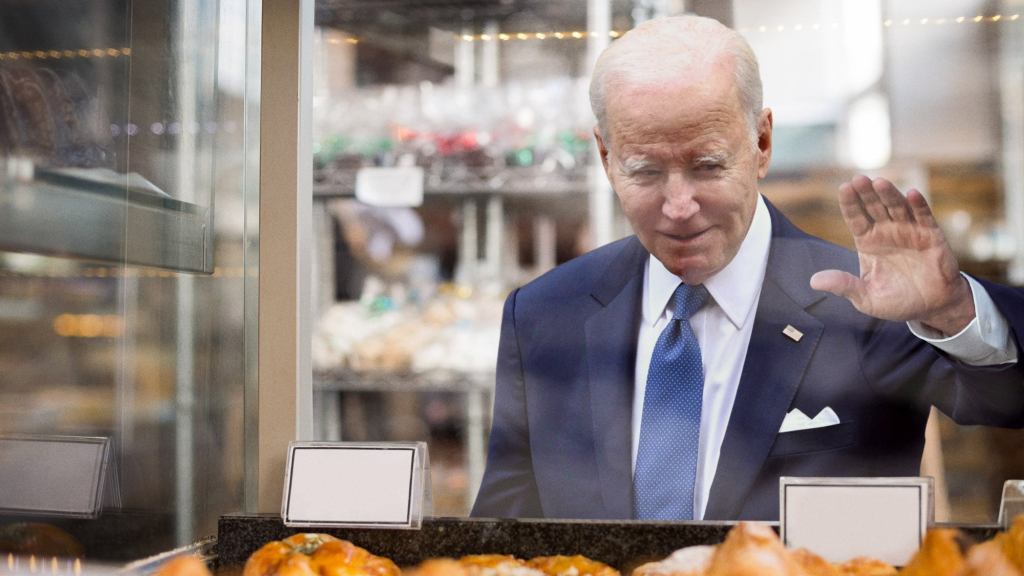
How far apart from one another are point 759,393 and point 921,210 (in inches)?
17.7

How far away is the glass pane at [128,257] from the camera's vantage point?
1194mm

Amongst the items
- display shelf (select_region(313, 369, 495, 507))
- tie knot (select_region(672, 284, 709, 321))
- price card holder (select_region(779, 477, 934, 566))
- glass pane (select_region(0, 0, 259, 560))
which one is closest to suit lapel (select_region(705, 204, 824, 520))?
tie knot (select_region(672, 284, 709, 321))

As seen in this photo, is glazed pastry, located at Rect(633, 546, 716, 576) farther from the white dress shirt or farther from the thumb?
the thumb

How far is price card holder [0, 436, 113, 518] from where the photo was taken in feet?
4.09

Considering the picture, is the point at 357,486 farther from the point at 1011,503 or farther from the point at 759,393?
the point at 1011,503

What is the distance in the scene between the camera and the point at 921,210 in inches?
65.7

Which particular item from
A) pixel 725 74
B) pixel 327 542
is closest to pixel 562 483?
pixel 327 542

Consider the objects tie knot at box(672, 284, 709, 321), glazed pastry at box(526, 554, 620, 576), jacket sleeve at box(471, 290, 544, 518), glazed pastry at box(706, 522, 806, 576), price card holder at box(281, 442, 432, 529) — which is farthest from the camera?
jacket sleeve at box(471, 290, 544, 518)

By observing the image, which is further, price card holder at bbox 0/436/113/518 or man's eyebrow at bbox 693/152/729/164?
man's eyebrow at bbox 693/152/729/164

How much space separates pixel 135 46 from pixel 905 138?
1392 millimetres

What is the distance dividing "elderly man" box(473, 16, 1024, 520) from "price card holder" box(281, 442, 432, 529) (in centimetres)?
45

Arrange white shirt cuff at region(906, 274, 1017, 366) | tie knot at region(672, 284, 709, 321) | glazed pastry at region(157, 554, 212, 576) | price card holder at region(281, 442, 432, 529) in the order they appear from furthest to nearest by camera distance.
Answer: tie knot at region(672, 284, 709, 321) → white shirt cuff at region(906, 274, 1017, 366) → price card holder at region(281, 442, 432, 529) → glazed pastry at region(157, 554, 212, 576)

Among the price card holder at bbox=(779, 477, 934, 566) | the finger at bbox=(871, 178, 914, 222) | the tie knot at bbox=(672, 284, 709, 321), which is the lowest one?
the price card holder at bbox=(779, 477, 934, 566)

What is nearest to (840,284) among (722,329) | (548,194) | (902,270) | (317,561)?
(902,270)
